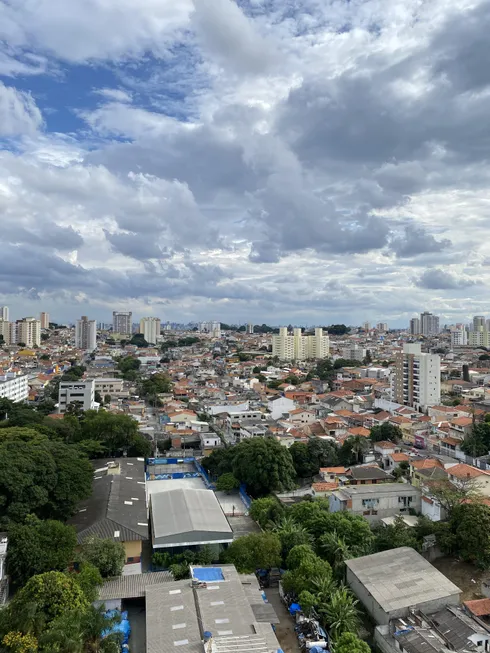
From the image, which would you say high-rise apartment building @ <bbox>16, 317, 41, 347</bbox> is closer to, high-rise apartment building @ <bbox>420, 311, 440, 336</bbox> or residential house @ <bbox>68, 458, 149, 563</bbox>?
residential house @ <bbox>68, 458, 149, 563</bbox>

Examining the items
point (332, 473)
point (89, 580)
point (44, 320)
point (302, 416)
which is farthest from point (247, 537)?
point (44, 320)

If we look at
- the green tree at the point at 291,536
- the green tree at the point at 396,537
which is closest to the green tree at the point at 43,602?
the green tree at the point at 291,536

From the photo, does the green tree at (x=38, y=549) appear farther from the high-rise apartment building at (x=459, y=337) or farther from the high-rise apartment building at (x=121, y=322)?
the high-rise apartment building at (x=121, y=322)

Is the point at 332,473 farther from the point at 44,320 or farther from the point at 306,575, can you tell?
the point at 44,320

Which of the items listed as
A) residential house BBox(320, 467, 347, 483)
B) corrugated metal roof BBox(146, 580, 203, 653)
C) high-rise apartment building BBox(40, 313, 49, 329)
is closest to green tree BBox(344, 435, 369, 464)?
residential house BBox(320, 467, 347, 483)

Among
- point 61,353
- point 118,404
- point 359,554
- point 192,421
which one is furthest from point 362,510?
point 61,353

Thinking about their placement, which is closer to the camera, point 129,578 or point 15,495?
point 129,578

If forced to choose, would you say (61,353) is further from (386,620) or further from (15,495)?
(386,620)
